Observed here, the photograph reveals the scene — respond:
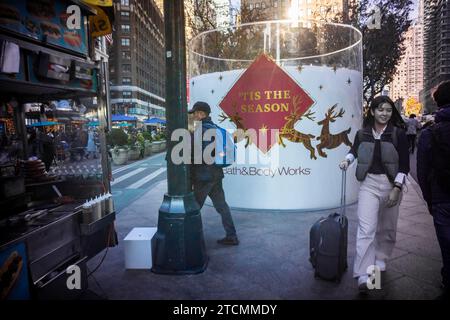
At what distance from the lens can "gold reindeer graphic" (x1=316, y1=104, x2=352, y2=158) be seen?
269 inches

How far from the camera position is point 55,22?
3516mm

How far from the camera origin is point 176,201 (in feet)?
13.5

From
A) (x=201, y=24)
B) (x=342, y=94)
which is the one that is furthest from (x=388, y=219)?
(x=201, y=24)

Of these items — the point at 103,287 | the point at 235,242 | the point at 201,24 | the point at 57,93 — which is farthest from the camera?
the point at 201,24

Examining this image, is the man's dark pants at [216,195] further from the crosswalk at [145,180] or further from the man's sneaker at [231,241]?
the crosswalk at [145,180]

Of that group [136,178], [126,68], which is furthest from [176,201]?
[126,68]

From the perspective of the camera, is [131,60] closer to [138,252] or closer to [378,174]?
[138,252]

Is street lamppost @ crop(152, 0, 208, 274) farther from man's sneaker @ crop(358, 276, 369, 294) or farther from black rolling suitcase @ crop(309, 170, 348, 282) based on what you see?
man's sneaker @ crop(358, 276, 369, 294)

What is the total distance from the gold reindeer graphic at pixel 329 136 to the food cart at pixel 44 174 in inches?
168

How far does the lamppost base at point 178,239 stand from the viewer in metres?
4.06

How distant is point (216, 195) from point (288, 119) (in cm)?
260

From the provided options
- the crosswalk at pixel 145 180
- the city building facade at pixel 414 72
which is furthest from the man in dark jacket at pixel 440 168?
the city building facade at pixel 414 72

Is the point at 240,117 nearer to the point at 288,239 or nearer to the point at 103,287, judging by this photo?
the point at 288,239
